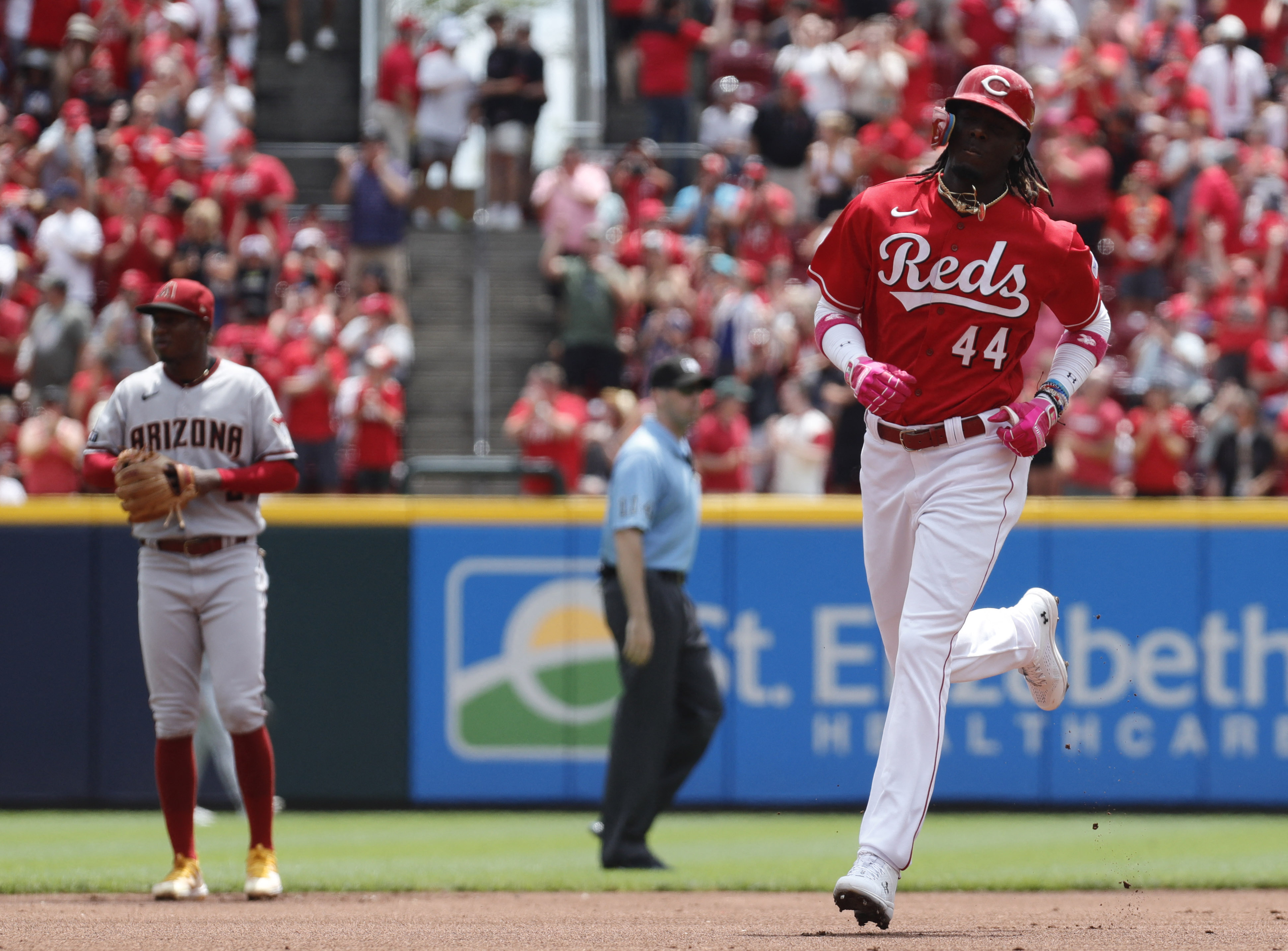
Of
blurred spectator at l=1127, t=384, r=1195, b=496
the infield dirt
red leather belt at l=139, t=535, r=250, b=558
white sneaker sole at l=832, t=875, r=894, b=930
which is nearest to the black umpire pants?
the infield dirt

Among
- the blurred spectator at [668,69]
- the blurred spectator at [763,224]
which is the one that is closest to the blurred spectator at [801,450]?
the blurred spectator at [763,224]

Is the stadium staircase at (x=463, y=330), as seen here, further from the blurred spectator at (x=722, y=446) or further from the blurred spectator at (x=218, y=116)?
the blurred spectator at (x=722, y=446)

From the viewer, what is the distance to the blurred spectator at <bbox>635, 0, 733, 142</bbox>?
17203 mm

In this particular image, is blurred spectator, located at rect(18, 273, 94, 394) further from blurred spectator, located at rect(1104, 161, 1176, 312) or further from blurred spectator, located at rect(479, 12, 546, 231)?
blurred spectator, located at rect(1104, 161, 1176, 312)

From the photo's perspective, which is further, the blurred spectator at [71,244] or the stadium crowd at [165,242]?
the blurred spectator at [71,244]

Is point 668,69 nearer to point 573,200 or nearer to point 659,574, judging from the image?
point 573,200

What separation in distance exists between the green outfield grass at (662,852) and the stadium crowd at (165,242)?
331 centimetres

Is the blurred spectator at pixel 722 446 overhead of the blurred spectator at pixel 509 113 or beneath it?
beneath

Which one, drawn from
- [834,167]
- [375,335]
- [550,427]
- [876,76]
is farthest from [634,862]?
[876,76]

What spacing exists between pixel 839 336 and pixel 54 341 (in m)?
9.59

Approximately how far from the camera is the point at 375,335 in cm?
1423

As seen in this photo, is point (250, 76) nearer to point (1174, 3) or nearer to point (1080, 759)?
point (1174, 3)

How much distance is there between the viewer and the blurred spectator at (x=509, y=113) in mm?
16406

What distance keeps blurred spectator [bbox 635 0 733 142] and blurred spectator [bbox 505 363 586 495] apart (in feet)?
15.5
